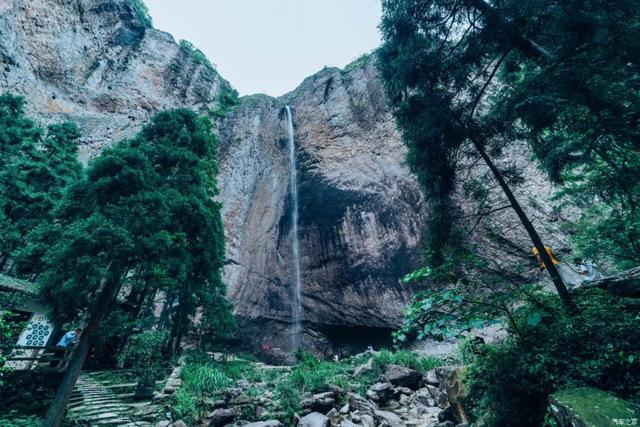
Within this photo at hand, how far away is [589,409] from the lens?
6.54ft

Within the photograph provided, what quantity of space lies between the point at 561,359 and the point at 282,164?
1816cm

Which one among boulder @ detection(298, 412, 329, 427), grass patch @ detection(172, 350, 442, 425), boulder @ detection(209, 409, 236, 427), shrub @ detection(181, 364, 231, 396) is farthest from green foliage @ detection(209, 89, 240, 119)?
boulder @ detection(298, 412, 329, 427)

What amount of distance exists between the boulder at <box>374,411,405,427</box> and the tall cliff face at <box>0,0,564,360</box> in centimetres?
556

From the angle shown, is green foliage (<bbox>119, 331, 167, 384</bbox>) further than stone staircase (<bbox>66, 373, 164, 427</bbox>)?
Yes

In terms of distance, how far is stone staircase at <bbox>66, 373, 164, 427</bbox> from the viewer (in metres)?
5.05

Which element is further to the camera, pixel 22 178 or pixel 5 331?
pixel 22 178

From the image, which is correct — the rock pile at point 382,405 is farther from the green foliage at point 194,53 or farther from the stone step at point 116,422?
the green foliage at point 194,53

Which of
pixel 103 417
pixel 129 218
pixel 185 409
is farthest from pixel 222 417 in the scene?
pixel 129 218

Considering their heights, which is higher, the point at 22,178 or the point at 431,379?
the point at 22,178

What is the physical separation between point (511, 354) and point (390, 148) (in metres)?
13.7

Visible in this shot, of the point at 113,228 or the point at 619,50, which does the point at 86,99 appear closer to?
the point at 113,228

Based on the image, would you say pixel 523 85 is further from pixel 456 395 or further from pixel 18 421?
pixel 18 421

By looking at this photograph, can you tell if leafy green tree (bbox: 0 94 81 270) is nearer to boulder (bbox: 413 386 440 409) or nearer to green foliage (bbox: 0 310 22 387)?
green foliage (bbox: 0 310 22 387)

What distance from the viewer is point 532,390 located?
8.87 ft
